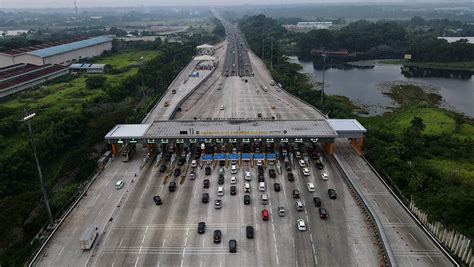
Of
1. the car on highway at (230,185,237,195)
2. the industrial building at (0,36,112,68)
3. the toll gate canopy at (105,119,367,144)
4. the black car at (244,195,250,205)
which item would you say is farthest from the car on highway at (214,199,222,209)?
the industrial building at (0,36,112,68)

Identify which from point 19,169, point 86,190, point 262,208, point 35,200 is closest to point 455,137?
point 262,208

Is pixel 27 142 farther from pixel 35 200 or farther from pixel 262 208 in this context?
pixel 262 208

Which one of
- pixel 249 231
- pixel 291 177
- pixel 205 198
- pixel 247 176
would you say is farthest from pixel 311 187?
pixel 205 198

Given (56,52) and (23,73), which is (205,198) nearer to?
(23,73)

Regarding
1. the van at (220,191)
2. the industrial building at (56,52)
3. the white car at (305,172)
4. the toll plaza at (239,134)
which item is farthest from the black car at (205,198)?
the industrial building at (56,52)

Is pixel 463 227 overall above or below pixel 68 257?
above
